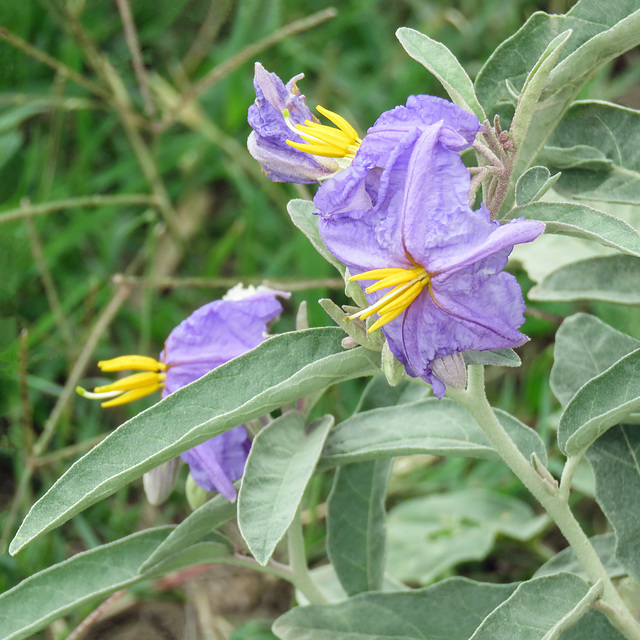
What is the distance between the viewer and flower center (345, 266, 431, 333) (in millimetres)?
909

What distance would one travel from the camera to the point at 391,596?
132 cm

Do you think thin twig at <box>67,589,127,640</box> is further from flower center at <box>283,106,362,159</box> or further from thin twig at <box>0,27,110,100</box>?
thin twig at <box>0,27,110,100</box>

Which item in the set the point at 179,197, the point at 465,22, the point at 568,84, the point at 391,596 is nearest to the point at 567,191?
the point at 568,84

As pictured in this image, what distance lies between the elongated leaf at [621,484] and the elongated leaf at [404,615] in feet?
0.59

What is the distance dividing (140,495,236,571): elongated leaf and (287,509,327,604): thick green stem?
124mm

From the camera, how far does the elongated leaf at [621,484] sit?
1264mm

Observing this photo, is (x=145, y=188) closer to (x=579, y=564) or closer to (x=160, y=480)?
(x=160, y=480)

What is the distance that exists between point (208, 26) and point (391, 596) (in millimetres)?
2248

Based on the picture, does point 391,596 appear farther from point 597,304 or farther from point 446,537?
point 597,304

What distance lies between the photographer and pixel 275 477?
3.72 feet

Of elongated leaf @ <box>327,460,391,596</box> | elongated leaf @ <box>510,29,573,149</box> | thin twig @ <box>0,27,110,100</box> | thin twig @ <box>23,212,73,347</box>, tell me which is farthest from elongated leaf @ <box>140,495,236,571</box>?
thin twig @ <box>0,27,110,100</box>

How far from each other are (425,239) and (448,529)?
4.34ft

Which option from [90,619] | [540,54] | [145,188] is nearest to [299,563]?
[90,619]

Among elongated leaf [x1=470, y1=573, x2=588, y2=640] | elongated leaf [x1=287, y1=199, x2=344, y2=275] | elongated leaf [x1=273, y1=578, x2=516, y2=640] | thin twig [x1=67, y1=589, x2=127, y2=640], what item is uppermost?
elongated leaf [x1=287, y1=199, x2=344, y2=275]
